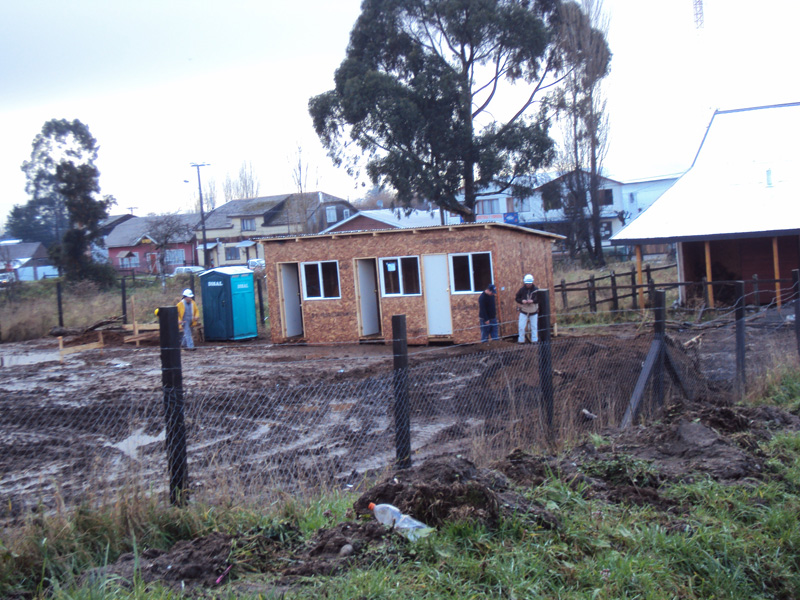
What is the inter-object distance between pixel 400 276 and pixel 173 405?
14.2m

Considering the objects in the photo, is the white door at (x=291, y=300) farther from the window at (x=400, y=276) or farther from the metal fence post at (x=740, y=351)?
the metal fence post at (x=740, y=351)

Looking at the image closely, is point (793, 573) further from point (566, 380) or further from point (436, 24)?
point (436, 24)

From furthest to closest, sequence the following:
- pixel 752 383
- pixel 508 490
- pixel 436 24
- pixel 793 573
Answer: pixel 436 24 → pixel 752 383 → pixel 508 490 → pixel 793 573

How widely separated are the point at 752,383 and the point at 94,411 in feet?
29.8

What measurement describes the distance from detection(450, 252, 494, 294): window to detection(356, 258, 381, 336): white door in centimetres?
263

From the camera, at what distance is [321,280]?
19469 millimetres

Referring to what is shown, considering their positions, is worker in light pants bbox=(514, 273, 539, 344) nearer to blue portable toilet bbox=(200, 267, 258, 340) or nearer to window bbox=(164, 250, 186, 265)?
blue portable toilet bbox=(200, 267, 258, 340)

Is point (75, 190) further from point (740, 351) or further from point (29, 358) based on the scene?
point (740, 351)

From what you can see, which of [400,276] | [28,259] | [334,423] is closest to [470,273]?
[400,276]

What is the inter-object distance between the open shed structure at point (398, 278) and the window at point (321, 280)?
0.03m

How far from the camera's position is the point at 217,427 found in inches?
370

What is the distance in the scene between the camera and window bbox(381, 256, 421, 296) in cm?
1856

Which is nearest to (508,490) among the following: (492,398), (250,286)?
(492,398)

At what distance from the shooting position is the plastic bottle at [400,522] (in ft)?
12.6
